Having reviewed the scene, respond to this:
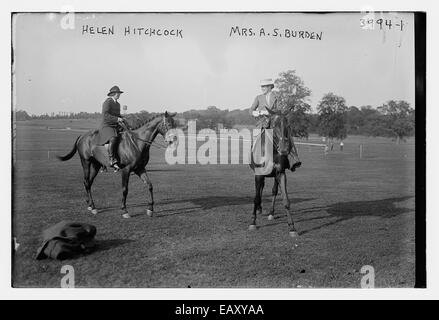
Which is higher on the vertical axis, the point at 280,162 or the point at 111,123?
the point at 111,123

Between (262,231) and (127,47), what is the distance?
3.66m

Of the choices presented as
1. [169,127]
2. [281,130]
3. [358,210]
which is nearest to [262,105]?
[281,130]

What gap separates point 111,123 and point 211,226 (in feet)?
7.95

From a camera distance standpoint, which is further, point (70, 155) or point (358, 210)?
point (358, 210)

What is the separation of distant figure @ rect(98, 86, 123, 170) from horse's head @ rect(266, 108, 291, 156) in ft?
8.36

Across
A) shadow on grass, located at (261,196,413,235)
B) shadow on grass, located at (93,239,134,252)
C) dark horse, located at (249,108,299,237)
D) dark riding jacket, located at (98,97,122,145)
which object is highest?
dark riding jacket, located at (98,97,122,145)

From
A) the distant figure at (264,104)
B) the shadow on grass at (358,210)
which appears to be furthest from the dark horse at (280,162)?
the shadow on grass at (358,210)

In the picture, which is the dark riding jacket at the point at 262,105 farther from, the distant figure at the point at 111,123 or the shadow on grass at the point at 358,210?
the distant figure at the point at 111,123

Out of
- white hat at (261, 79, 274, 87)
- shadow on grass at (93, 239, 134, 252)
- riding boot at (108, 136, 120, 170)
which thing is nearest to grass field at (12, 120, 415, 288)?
shadow on grass at (93, 239, 134, 252)

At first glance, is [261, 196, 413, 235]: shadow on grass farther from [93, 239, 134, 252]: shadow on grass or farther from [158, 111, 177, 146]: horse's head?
[93, 239, 134, 252]: shadow on grass

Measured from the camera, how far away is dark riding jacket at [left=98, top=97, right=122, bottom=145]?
7.17 m

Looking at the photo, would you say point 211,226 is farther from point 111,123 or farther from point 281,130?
point 111,123

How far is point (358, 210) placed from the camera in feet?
26.6

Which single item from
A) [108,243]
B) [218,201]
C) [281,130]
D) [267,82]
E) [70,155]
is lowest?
[108,243]
